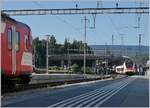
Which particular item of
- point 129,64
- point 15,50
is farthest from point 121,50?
point 15,50

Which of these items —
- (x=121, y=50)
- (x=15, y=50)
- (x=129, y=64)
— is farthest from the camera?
(x=121, y=50)

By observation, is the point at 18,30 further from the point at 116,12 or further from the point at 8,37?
the point at 116,12

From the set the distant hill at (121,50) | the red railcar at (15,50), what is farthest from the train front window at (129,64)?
the red railcar at (15,50)

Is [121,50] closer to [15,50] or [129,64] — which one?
[129,64]

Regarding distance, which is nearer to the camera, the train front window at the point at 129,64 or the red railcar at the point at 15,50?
the red railcar at the point at 15,50

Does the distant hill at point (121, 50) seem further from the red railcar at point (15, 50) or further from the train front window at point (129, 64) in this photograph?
the red railcar at point (15, 50)

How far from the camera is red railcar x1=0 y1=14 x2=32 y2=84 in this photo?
23141 mm

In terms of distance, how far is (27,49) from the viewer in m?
28.0

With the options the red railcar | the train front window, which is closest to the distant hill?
the train front window

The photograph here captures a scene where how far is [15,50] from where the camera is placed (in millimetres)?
25125

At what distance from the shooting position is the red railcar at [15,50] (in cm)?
2314

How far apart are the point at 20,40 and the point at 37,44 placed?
123824mm

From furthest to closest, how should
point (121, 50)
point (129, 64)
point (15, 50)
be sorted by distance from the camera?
point (121, 50)
point (129, 64)
point (15, 50)

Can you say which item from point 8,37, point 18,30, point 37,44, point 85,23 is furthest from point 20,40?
point 37,44
